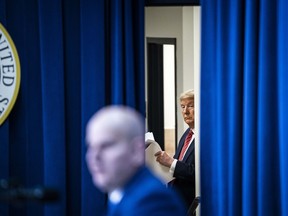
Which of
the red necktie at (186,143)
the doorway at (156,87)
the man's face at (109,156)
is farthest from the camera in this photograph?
the doorway at (156,87)

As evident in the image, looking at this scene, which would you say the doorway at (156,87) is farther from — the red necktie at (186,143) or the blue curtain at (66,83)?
the blue curtain at (66,83)

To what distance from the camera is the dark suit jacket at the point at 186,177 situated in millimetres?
2873

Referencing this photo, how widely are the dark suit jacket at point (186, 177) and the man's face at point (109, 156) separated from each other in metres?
1.70

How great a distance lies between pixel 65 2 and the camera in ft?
8.68

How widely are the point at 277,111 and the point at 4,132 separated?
4.35 feet

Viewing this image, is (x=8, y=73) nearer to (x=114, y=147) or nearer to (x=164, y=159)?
(x=164, y=159)

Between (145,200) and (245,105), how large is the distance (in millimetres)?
1434

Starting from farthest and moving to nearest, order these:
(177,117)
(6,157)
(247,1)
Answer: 1. (177,117)
2. (6,157)
3. (247,1)

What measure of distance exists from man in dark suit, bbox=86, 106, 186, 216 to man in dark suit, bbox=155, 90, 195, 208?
1661 millimetres

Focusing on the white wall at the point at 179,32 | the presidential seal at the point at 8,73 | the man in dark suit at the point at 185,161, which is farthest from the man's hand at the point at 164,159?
the white wall at the point at 179,32

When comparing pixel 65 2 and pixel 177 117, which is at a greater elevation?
pixel 65 2

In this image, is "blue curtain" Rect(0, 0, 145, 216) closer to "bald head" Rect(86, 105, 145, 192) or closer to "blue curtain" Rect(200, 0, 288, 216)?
"blue curtain" Rect(200, 0, 288, 216)

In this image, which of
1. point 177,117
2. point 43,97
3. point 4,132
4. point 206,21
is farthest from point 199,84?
point 177,117

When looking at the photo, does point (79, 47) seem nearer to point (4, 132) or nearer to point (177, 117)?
point (4, 132)
